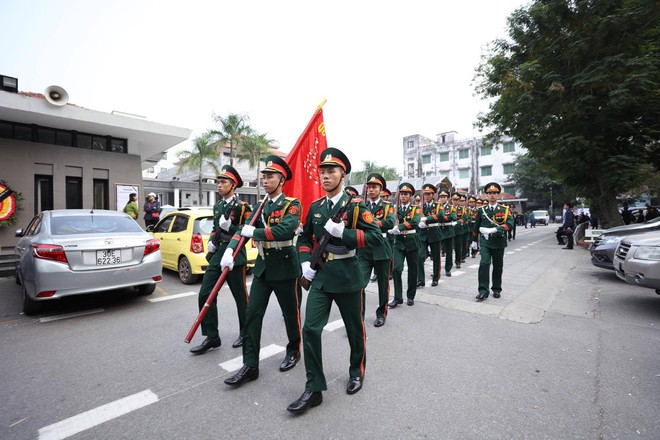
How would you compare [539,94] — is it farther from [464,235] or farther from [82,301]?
[82,301]

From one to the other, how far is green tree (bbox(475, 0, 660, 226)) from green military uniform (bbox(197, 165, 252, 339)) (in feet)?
39.2

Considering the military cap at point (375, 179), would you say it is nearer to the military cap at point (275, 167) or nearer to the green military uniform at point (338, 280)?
the military cap at point (275, 167)

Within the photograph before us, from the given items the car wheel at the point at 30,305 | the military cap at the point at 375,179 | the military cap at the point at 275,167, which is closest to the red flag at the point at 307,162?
the military cap at the point at 375,179

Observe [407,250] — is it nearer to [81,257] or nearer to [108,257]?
[108,257]

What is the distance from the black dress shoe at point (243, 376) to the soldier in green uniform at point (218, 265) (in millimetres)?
560

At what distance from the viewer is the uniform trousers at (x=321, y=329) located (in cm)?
259

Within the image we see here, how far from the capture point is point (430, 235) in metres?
7.63

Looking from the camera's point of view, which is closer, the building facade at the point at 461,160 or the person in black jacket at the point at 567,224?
the person in black jacket at the point at 567,224

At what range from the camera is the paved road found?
7.86 ft

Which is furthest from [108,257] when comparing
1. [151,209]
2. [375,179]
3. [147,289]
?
[151,209]

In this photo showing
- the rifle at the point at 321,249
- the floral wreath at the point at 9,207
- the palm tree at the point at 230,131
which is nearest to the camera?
the rifle at the point at 321,249

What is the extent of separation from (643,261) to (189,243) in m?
7.38

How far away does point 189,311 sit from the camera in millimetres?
5129

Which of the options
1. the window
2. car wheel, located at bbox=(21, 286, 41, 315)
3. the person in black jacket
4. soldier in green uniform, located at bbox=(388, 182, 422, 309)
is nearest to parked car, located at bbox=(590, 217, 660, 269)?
soldier in green uniform, located at bbox=(388, 182, 422, 309)
